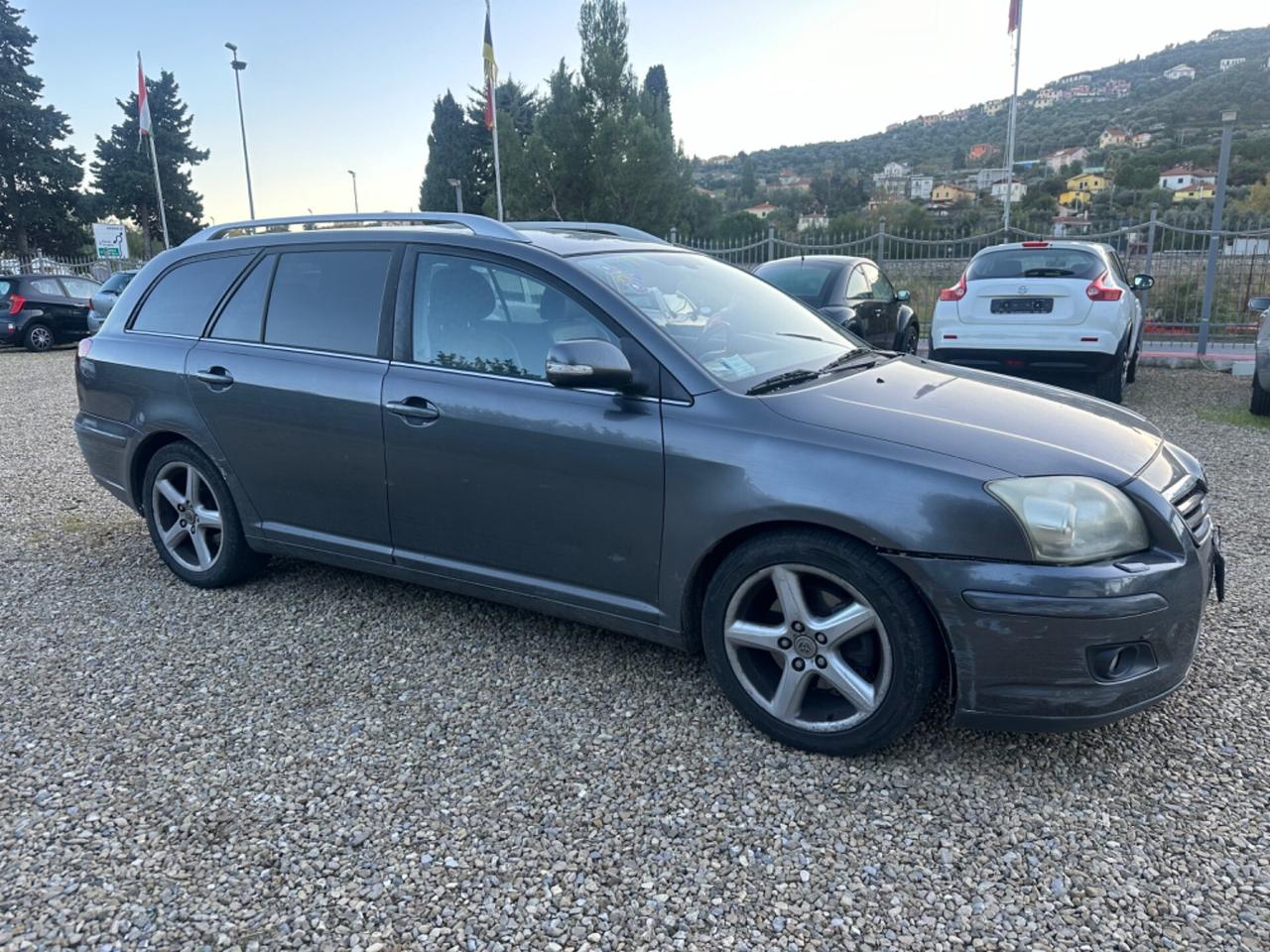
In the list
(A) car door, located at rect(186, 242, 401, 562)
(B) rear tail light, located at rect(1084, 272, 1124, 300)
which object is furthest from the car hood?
(B) rear tail light, located at rect(1084, 272, 1124, 300)

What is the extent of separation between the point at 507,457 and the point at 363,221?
1508 millimetres

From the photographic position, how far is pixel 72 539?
5.26 meters

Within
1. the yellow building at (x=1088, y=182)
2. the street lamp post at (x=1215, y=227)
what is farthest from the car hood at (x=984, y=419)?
the yellow building at (x=1088, y=182)

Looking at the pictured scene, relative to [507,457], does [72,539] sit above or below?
below

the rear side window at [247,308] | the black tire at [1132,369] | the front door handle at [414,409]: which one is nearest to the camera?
the front door handle at [414,409]

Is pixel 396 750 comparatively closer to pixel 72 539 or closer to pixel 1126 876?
pixel 1126 876

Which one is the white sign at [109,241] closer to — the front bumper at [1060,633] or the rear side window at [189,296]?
the rear side window at [189,296]

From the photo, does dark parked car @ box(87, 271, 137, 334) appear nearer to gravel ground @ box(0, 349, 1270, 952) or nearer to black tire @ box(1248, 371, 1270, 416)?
gravel ground @ box(0, 349, 1270, 952)

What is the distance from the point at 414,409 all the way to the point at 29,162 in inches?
1857

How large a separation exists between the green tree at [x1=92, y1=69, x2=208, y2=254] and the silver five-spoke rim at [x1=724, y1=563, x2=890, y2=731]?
52615 millimetres

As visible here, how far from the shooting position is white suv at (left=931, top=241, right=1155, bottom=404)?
27.6 feet

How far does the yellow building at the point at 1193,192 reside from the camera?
3041cm

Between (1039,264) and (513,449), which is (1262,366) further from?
(513,449)

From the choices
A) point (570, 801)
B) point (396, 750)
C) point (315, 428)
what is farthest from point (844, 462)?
point (315, 428)
